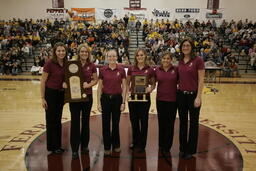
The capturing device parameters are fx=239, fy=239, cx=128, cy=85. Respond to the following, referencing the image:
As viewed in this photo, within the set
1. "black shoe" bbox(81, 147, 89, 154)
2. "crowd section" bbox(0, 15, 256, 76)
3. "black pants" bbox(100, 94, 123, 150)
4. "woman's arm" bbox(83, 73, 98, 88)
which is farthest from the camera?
"crowd section" bbox(0, 15, 256, 76)

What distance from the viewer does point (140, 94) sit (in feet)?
10.2

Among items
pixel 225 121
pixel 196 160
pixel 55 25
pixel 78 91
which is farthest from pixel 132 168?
pixel 55 25

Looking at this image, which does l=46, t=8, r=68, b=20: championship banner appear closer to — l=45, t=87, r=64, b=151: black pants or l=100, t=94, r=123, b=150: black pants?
l=45, t=87, r=64, b=151: black pants

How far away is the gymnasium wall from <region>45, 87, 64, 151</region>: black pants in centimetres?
1509

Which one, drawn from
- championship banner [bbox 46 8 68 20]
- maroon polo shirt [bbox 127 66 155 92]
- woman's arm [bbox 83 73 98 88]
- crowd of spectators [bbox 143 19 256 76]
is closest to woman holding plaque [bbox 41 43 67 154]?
woman's arm [bbox 83 73 98 88]

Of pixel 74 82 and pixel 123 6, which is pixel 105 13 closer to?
pixel 123 6

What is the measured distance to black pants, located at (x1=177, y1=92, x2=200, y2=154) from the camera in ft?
10.1

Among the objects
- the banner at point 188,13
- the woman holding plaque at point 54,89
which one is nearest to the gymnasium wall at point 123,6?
the banner at point 188,13

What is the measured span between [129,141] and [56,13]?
15990 millimetres

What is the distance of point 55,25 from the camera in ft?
54.3

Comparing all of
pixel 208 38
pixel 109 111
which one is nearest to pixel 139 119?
pixel 109 111

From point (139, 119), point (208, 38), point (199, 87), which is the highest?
point (208, 38)

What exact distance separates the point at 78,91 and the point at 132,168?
1.19 m

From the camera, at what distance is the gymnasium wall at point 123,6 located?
54.3 feet
